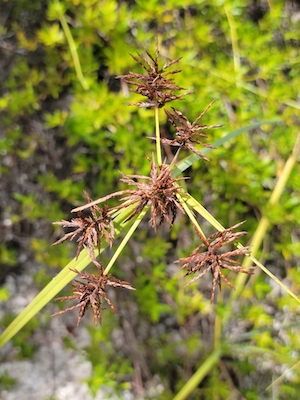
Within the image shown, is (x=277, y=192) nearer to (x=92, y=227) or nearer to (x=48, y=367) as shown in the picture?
(x=92, y=227)

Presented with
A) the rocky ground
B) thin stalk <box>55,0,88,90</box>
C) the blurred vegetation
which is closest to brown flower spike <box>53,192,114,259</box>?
the blurred vegetation

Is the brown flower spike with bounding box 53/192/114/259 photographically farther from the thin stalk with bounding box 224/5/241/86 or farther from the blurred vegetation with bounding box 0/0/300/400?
the thin stalk with bounding box 224/5/241/86

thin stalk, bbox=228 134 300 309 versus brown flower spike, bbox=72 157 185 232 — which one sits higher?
thin stalk, bbox=228 134 300 309

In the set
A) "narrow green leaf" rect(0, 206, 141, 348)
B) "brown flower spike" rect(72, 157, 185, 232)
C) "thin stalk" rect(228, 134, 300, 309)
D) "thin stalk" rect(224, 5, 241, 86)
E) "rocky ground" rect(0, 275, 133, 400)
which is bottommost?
"rocky ground" rect(0, 275, 133, 400)

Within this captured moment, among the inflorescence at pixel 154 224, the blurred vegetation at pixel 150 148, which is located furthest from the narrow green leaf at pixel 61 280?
the blurred vegetation at pixel 150 148

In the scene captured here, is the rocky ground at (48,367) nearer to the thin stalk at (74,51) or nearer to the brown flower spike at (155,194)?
the thin stalk at (74,51)

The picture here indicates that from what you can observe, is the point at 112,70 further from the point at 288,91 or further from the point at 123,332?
the point at 123,332

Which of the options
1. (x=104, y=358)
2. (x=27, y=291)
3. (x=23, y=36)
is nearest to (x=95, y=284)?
(x=104, y=358)

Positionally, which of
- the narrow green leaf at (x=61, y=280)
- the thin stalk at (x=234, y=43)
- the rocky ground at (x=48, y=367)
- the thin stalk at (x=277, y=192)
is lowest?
the rocky ground at (x=48, y=367)

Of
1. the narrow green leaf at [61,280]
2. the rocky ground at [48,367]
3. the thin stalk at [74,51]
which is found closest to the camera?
the narrow green leaf at [61,280]

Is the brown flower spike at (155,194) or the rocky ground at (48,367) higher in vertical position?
the brown flower spike at (155,194)
